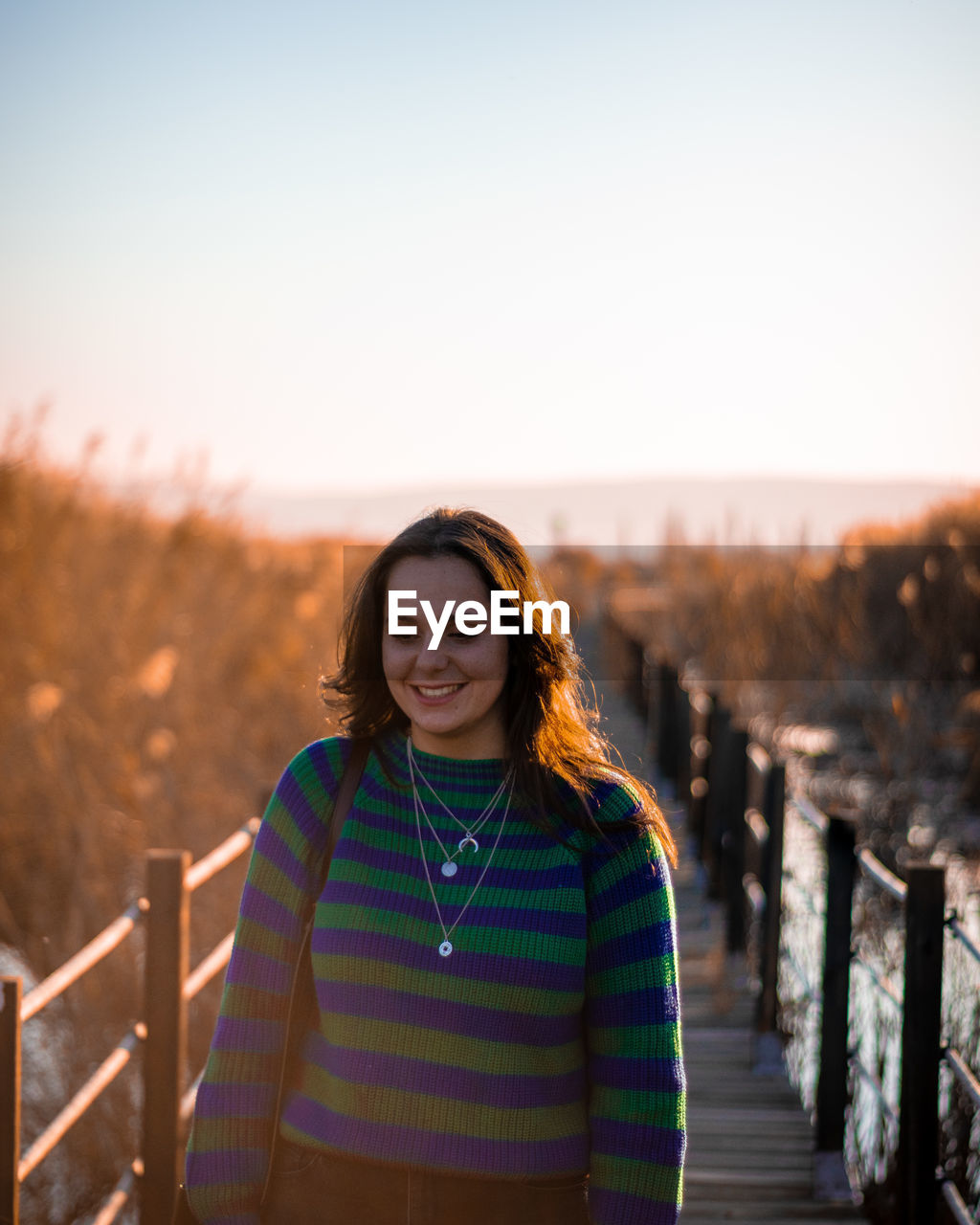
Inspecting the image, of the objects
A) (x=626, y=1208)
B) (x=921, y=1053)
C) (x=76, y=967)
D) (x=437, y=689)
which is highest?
(x=437, y=689)

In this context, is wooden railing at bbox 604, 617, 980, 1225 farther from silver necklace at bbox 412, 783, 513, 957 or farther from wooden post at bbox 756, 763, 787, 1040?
silver necklace at bbox 412, 783, 513, 957

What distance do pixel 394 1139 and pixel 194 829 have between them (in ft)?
16.7

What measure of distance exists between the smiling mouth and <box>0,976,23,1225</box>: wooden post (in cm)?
107

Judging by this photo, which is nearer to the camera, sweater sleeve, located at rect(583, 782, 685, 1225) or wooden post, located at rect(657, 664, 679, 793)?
sweater sleeve, located at rect(583, 782, 685, 1225)

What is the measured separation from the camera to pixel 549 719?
1862 mm

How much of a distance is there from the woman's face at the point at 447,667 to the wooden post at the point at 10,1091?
105cm

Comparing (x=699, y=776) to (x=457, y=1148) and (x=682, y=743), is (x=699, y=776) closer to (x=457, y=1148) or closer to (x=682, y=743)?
(x=682, y=743)

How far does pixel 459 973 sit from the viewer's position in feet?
5.45

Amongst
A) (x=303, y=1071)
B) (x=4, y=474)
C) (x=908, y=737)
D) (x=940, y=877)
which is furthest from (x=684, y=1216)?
(x=4, y=474)

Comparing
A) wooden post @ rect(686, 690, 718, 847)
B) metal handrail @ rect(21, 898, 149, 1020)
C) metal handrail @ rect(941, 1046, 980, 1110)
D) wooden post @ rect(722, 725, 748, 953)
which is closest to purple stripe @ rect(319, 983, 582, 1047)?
metal handrail @ rect(21, 898, 149, 1020)

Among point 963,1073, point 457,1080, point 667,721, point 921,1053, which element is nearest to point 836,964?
point 921,1053

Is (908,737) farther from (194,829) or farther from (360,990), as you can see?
(360,990)

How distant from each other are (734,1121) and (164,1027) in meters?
2.04

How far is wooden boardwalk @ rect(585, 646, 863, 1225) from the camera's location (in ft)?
10.7
